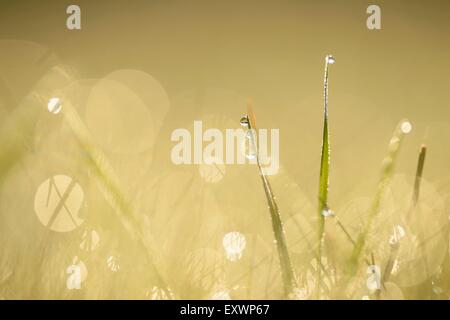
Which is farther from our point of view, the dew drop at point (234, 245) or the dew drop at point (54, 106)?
the dew drop at point (234, 245)

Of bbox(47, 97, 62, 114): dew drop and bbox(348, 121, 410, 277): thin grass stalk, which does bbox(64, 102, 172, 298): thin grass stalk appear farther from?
bbox(348, 121, 410, 277): thin grass stalk

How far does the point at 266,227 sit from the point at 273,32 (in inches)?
1408

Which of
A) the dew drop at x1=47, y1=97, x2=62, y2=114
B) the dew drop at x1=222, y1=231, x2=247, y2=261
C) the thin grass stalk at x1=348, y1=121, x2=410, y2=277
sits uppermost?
the dew drop at x1=47, y1=97, x2=62, y2=114

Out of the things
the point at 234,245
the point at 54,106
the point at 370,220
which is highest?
the point at 54,106

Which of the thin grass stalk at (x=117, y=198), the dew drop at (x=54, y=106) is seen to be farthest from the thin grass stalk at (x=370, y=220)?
the dew drop at (x=54, y=106)

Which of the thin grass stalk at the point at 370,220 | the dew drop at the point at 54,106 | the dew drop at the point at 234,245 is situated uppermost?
the dew drop at the point at 54,106

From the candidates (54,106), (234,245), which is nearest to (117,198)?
(54,106)

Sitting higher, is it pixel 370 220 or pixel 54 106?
pixel 54 106

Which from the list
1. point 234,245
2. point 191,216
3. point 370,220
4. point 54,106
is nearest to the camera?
point 370,220

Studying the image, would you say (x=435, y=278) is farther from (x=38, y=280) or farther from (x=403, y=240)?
(x=38, y=280)

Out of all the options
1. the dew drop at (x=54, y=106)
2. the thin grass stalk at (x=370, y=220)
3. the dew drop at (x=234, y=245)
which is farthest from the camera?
the dew drop at (x=234, y=245)

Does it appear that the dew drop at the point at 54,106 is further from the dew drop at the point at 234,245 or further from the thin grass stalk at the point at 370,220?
the thin grass stalk at the point at 370,220

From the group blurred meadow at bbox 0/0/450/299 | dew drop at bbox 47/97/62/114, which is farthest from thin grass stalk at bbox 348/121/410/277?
dew drop at bbox 47/97/62/114

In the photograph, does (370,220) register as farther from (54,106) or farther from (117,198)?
(54,106)
